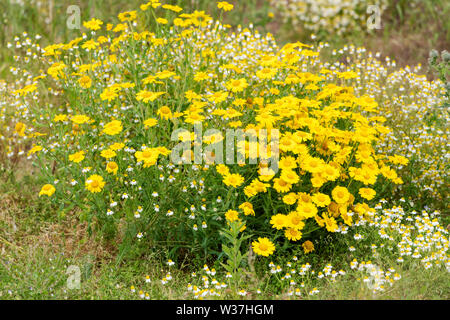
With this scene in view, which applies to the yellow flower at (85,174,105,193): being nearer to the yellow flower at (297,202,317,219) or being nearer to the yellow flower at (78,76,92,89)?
the yellow flower at (78,76,92,89)

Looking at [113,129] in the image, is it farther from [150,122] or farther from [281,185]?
[281,185]

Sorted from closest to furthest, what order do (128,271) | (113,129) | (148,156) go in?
(148,156) < (113,129) < (128,271)

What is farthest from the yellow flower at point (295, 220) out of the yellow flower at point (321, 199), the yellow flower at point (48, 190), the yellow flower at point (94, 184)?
the yellow flower at point (48, 190)

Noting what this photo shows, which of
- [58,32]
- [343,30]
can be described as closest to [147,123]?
[58,32]

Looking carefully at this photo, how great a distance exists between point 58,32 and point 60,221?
2.83 metres

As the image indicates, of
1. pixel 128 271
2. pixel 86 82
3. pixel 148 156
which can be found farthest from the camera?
pixel 86 82

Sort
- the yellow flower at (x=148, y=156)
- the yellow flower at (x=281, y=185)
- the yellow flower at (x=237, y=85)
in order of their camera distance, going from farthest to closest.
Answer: the yellow flower at (x=237, y=85) < the yellow flower at (x=281, y=185) < the yellow flower at (x=148, y=156)

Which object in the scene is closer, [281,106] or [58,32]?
[281,106]

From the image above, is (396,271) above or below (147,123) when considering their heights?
below

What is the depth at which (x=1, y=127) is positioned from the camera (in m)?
4.77

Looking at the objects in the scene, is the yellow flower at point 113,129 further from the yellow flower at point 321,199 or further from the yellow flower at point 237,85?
the yellow flower at point 321,199

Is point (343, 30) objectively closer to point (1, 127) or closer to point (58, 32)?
point (58, 32)

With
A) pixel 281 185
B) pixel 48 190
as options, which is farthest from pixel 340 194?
pixel 48 190

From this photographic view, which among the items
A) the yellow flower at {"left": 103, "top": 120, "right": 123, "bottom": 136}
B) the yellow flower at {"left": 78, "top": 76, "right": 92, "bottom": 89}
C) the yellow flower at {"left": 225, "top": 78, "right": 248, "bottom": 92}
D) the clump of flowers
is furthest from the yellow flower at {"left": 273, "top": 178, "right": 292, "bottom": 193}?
the yellow flower at {"left": 78, "top": 76, "right": 92, "bottom": 89}
